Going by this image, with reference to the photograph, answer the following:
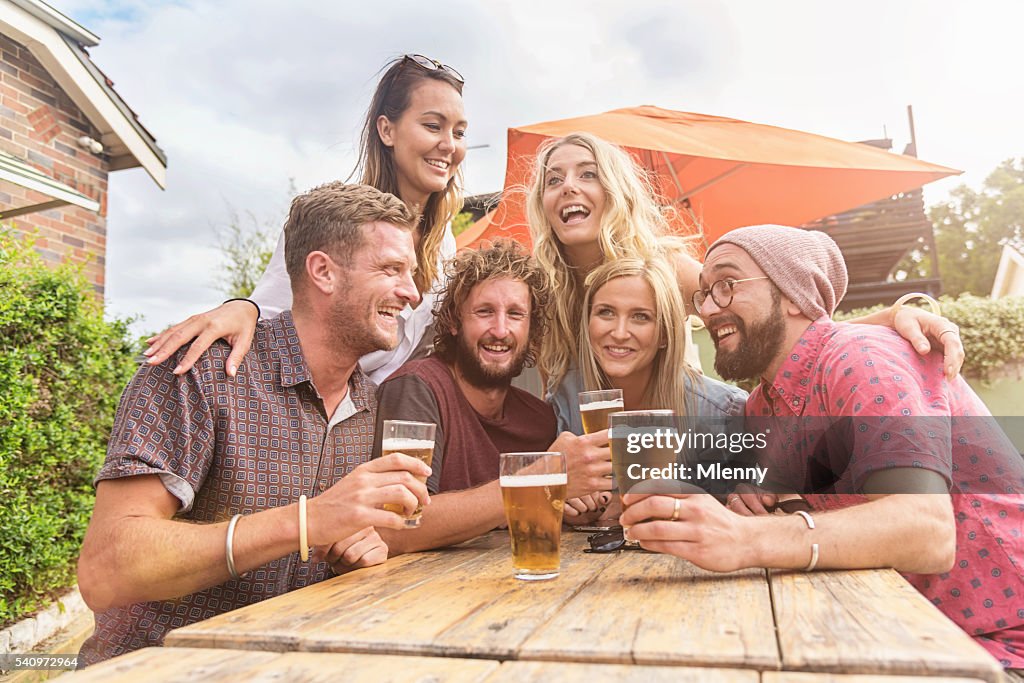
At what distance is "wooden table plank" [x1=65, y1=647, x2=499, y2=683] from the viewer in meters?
0.93

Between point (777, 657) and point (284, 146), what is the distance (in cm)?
418

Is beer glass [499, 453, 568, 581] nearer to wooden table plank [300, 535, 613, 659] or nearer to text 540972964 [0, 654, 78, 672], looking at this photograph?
wooden table plank [300, 535, 613, 659]

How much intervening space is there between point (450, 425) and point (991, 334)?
6.30 meters

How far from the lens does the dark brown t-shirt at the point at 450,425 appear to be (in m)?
2.33

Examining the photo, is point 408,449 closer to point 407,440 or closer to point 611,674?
point 407,440

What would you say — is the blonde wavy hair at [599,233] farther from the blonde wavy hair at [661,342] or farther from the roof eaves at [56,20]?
the roof eaves at [56,20]

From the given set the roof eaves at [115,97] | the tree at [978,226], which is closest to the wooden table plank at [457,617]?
the roof eaves at [115,97]

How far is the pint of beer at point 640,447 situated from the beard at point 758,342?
804mm

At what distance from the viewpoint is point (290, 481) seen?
78.7 inches

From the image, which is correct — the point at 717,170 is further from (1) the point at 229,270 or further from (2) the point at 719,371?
(1) the point at 229,270

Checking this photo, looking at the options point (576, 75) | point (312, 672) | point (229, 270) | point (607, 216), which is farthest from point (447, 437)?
point (229, 270)

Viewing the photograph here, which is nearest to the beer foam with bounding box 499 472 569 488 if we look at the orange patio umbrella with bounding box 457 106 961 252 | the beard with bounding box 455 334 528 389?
the beard with bounding box 455 334 528 389

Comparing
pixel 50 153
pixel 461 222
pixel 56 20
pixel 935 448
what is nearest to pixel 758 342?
pixel 935 448

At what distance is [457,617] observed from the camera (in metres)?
1.20
